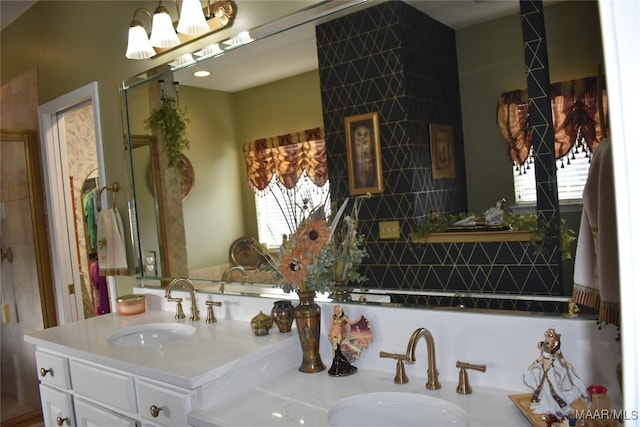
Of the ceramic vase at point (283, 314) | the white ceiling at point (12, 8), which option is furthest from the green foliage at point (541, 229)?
the white ceiling at point (12, 8)

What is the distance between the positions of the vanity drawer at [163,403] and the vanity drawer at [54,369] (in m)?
→ 0.52

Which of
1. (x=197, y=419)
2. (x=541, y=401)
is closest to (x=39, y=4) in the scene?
(x=197, y=419)

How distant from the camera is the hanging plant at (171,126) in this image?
2272 millimetres

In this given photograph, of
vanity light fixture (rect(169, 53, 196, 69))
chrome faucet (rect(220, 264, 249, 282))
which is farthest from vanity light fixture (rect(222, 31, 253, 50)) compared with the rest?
chrome faucet (rect(220, 264, 249, 282))

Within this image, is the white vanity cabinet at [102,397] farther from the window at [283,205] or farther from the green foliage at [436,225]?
the green foliage at [436,225]

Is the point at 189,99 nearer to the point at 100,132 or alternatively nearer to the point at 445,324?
the point at 100,132

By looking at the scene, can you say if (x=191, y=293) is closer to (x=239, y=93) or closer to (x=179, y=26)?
(x=239, y=93)

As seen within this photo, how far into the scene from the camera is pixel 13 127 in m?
3.63

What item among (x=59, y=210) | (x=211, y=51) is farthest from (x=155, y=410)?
(x=59, y=210)

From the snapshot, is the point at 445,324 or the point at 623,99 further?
the point at 445,324

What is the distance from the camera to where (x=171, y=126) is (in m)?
2.35

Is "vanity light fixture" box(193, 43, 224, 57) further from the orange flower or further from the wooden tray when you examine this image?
the wooden tray

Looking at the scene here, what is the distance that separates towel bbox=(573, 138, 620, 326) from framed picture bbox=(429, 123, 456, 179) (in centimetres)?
37

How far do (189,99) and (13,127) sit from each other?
2219mm
